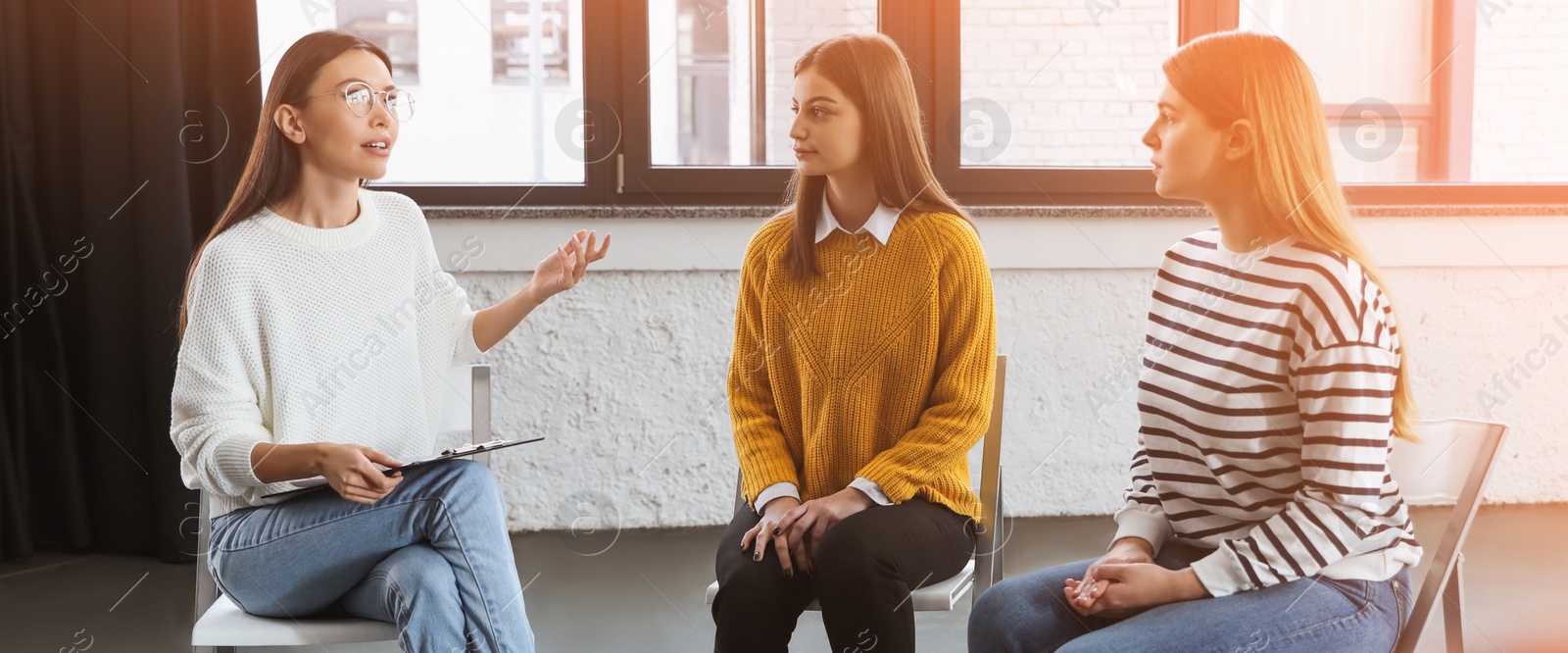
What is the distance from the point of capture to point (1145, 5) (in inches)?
118

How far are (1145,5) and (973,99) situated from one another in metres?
0.56

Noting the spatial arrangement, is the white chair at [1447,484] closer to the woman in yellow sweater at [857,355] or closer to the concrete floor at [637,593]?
the woman in yellow sweater at [857,355]

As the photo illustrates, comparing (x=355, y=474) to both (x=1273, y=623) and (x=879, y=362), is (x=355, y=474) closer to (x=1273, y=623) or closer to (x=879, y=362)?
(x=879, y=362)

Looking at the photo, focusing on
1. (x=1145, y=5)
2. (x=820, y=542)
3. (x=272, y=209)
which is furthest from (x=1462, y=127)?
(x=272, y=209)

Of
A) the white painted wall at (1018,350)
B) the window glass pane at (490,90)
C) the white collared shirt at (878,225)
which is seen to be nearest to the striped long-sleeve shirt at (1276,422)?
the white collared shirt at (878,225)

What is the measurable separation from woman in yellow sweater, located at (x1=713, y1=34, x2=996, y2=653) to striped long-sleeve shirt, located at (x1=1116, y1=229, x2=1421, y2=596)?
29 centimetres

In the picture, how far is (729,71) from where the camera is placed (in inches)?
112

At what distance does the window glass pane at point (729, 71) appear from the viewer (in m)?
2.81

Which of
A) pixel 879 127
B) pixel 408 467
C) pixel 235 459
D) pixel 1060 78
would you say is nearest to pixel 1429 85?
pixel 1060 78

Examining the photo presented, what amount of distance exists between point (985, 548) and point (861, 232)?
475mm

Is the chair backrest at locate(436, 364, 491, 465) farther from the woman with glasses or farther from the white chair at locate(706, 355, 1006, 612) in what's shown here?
the white chair at locate(706, 355, 1006, 612)

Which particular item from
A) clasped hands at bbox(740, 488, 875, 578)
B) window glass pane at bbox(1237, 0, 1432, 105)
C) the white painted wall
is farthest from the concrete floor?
window glass pane at bbox(1237, 0, 1432, 105)

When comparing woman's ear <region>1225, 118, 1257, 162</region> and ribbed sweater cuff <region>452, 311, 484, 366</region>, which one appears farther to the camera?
ribbed sweater cuff <region>452, 311, 484, 366</region>

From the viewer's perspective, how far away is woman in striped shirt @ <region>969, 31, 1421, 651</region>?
3.33ft
